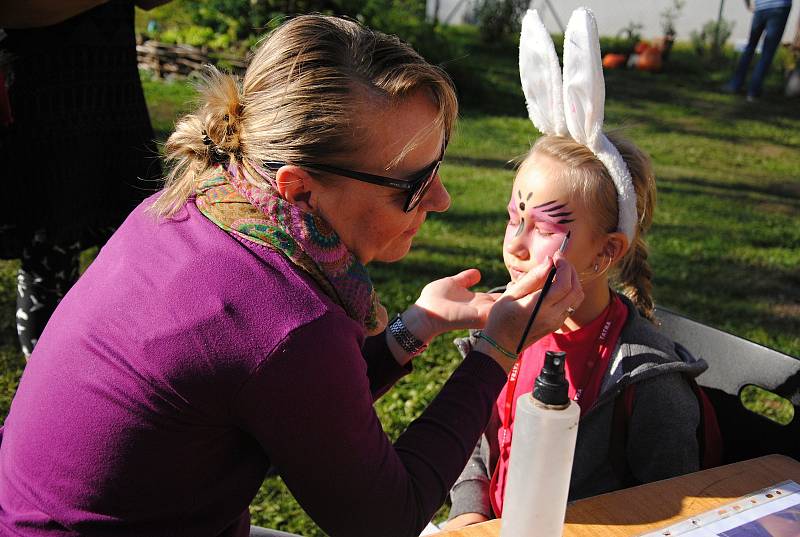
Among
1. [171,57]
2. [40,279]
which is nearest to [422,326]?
[40,279]

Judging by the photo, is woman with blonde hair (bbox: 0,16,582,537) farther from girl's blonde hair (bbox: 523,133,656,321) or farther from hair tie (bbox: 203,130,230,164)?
girl's blonde hair (bbox: 523,133,656,321)

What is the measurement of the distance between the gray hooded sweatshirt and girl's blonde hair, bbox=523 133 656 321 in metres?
0.22

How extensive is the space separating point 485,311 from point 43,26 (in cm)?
157

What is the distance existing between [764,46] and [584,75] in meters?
8.94

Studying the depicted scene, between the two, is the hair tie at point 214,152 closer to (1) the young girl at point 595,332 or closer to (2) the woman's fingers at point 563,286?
(2) the woman's fingers at point 563,286

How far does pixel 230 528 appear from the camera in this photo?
136 centimetres

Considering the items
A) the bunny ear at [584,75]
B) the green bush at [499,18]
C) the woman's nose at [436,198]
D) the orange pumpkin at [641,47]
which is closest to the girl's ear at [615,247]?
the bunny ear at [584,75]

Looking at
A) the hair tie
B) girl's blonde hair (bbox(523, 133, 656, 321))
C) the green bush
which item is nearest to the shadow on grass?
girl's blonde hair (bbox(523, 133, 656, 321))

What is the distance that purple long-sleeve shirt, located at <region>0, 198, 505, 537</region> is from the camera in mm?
1173

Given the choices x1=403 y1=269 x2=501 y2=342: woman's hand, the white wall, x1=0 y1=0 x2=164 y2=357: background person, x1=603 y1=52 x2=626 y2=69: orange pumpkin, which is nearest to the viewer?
x1=403 y1=269 x2=501 y2=342: woman's hand

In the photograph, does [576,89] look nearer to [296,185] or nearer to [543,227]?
[543,227]

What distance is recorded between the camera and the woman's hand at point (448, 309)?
5.53ft

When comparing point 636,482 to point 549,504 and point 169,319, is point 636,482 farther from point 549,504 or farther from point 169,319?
point 169,319

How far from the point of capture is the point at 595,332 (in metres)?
1.94
